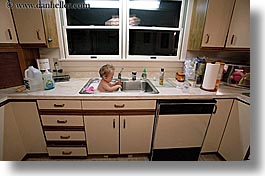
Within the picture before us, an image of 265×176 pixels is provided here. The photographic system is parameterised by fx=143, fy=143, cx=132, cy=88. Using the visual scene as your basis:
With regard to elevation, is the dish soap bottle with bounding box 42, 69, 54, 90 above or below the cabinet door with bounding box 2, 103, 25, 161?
above

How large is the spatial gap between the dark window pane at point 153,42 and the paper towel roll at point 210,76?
64cm

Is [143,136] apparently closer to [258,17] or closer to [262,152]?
[262,152]

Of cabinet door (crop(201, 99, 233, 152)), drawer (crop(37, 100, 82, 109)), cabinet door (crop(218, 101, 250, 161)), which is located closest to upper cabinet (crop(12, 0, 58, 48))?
drawer (crop(37, 100, 82, 109))

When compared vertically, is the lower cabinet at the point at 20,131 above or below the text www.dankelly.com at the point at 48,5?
below

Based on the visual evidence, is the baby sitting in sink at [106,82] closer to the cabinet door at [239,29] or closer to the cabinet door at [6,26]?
the cabinet door at [6,26]

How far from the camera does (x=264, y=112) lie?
50cm

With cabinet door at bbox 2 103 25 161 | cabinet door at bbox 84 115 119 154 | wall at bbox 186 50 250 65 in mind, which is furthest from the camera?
wall at bbox 186 50 250 65

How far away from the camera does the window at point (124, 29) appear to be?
70.6 inches

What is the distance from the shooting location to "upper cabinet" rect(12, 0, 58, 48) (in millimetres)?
1388

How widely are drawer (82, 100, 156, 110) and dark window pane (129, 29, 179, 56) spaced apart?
845 millimetres

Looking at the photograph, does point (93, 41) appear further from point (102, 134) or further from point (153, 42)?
point (102, 134)

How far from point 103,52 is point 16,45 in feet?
3.05

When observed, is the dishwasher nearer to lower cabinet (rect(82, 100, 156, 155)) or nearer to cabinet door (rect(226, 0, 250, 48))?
lower cabinet (rect(82, 100, 156, 155))

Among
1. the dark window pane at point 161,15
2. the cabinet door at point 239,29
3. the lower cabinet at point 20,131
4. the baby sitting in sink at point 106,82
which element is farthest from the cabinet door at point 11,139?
the cabinet door at point 239,29
